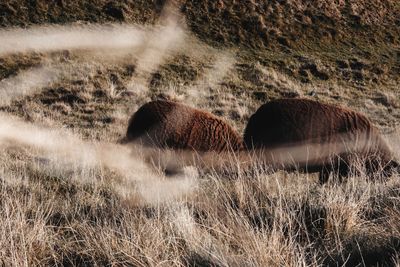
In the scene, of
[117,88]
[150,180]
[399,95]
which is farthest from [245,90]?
[150,180]

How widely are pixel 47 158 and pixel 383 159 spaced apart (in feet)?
14.3

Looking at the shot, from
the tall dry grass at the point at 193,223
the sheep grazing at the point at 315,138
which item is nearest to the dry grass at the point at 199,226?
the tall dry grass at the point at 193,223

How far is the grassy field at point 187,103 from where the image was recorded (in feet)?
10.4

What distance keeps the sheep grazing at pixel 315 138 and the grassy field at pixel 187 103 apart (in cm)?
41

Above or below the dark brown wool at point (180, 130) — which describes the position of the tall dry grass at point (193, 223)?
above

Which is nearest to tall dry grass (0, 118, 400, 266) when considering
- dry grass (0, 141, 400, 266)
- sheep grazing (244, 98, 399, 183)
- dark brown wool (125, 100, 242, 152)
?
dry grass (0, 141, 400, 266)

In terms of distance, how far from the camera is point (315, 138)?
6.42 metres

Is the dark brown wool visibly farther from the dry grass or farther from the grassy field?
the dry grass

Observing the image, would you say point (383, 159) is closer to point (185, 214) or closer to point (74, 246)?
point (185, 214)

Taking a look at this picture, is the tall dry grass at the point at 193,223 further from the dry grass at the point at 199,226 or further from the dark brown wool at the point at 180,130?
the dark brown wool at the point at 180,130

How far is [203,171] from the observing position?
612 cm

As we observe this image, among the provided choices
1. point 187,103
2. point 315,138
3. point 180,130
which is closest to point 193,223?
point 180,130

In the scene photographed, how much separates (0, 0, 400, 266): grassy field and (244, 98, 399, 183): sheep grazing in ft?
1.33

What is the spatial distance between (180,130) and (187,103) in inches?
379
